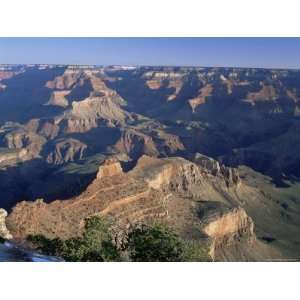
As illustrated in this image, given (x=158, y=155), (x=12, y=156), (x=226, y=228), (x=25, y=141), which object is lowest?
(x=226, y=228)

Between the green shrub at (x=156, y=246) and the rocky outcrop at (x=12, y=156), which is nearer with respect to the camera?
the green shrub at (x=156, y=246)

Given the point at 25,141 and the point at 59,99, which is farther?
the point at 59,99

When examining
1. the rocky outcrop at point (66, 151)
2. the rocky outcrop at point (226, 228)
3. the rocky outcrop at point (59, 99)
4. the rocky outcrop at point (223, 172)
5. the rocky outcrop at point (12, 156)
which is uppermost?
the rocky outcrop at point (59, 99)

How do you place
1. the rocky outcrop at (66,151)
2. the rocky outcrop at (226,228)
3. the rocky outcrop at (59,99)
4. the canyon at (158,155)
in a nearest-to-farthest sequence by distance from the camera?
1. the canyon at (158,155)
2. the rocky outcrop at (226,228)
3. the rocky outcrop at (66,151)
4. the rocky outcrop at (59,99)

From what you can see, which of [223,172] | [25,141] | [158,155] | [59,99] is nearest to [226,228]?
[223,172]

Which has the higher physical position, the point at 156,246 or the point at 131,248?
the point at 156,246

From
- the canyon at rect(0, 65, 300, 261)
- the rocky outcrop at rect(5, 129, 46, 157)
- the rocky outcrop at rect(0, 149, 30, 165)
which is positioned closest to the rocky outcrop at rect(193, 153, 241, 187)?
the canyon at rect(0, 65, 300, 261)
